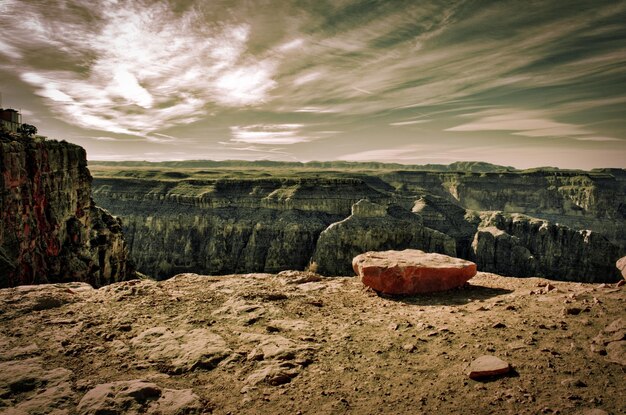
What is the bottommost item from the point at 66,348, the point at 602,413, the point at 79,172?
the point at 66,348

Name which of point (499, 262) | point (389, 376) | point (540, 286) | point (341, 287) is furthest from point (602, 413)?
point (499, 262)

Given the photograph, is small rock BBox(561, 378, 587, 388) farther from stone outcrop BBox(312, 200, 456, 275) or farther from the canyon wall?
the canyon wall

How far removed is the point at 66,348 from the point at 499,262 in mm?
56698

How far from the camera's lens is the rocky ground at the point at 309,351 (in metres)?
5.32

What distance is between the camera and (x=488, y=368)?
18.4 feet

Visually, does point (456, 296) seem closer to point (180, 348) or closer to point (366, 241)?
point (180, 348)

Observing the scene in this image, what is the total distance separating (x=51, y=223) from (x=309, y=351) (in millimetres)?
18182

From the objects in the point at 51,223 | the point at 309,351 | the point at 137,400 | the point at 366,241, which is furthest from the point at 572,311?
the point at 366,241

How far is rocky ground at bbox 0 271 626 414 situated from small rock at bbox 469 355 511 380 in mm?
128

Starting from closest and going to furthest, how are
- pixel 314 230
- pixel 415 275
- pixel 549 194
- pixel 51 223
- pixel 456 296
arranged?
pixel 456 296 → pixel 415 275 → pixel 51 223 → pixel 314 230 → pixel 549 194

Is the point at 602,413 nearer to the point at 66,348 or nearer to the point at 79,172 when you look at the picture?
the point at 66,348

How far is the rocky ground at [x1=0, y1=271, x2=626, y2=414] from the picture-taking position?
209 inches

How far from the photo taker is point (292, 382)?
19.8 feet

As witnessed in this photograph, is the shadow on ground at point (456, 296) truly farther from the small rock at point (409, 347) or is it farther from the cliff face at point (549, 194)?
the cliff face at point (549, 194)
